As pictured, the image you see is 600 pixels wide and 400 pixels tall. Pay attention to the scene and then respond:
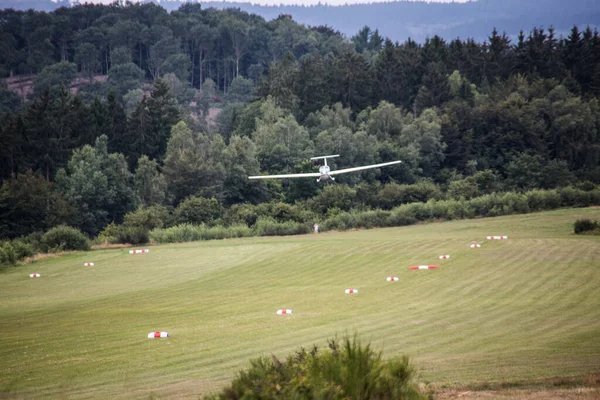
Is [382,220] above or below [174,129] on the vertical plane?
below

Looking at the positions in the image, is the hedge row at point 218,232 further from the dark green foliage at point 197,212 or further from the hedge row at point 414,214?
the dark green foliage at point 197,212

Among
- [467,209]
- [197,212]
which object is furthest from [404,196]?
[197,212]

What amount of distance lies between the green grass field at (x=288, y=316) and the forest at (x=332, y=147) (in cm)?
1924

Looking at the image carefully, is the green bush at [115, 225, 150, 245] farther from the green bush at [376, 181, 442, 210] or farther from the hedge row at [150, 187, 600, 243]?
the green bush at [376, 181, 442, 210]

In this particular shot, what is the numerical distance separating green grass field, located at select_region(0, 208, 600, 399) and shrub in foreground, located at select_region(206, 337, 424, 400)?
124 inches

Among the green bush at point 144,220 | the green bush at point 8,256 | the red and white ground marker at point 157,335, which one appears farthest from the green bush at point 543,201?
the red and white ground marker at point 157,335

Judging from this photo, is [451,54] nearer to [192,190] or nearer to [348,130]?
[348,130]

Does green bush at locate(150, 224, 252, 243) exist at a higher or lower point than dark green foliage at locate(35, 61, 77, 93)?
lower

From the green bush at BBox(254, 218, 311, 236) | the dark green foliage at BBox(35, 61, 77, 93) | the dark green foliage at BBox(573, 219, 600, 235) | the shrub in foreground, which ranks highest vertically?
the dark green foliage at BBox(35, 61, 77, 93)

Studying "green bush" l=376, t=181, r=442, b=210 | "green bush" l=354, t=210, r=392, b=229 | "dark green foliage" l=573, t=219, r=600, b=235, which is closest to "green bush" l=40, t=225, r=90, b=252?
"green bush" l=354, t=210, r=392, b=229

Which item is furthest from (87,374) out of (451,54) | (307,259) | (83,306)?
(451,54)

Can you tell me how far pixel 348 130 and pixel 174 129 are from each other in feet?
72.4

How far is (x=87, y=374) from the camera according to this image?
55.7 ft

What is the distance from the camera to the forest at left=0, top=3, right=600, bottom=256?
240ft
